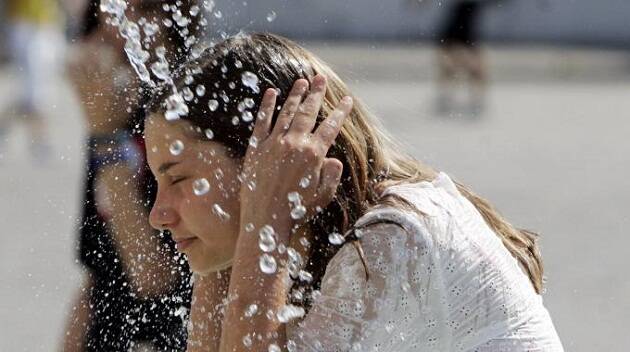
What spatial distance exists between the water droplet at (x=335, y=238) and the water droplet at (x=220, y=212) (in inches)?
7.5

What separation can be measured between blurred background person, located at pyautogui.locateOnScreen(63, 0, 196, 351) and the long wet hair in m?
0.83

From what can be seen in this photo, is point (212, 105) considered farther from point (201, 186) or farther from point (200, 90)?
point (201, 186)

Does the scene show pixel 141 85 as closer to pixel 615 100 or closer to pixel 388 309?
pixel 388 309

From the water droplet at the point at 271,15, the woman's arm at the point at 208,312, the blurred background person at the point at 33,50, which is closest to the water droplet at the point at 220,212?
the woman's arm at the point at 208,312

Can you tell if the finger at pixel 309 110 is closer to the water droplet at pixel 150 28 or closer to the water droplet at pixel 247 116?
the water droplet at pixel 247 116

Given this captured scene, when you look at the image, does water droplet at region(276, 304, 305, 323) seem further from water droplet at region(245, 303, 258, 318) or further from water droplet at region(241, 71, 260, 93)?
water droplet at region(241, 71, 260, 93)

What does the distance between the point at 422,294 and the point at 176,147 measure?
537mm

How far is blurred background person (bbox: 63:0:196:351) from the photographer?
330 cm

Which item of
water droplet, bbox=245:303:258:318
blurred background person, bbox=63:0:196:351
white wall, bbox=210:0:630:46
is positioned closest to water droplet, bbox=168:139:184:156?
water droplet, bbox=245:303:258:318

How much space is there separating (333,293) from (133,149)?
124 cm

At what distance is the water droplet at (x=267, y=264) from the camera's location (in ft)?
7.46

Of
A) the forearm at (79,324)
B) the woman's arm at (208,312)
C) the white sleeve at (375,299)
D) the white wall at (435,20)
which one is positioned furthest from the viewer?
the white wall at (435,20)

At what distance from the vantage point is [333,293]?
7.38 ft

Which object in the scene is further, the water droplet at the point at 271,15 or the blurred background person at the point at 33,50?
the water droplet at the point at 271,15
